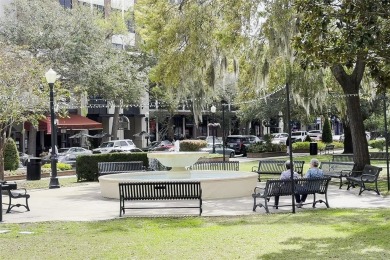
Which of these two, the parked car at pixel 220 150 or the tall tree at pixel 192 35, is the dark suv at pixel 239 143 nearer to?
the parked car at pixel 220 150

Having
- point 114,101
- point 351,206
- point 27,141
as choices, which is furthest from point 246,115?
point 351,206

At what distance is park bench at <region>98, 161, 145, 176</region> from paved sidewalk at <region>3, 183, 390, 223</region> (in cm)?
355

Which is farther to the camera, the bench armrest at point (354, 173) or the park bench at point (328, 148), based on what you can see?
the park bench at point (328, 148)

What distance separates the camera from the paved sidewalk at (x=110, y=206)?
48.8ft

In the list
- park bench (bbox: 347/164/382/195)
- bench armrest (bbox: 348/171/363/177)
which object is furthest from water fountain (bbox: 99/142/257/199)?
bench armrest (bbox: 348/171/363/177)

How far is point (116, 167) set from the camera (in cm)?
2425

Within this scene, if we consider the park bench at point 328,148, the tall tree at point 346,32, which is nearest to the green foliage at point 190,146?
the park bench at point 328,148

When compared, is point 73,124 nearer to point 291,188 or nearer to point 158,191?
point 158,191

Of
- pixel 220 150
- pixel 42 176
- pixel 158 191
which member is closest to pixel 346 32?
pixel 158 191

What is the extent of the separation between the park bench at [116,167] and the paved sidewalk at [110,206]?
3552mm

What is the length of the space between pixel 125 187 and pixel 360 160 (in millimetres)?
11232

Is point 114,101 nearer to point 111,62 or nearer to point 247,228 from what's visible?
point 111,62

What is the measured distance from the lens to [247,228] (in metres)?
12.1

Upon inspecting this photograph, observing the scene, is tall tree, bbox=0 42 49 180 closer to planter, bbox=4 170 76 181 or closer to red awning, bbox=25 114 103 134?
planter, bbox=4 170 76 181
